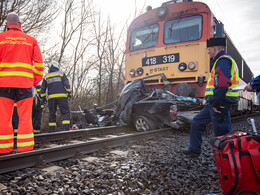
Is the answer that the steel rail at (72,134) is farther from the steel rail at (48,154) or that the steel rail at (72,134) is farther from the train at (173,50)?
the steel rail at (48,154)

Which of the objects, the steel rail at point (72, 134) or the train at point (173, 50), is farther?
the train at point (173, 50)

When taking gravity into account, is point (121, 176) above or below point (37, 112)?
below

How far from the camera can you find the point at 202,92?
607 centimetres

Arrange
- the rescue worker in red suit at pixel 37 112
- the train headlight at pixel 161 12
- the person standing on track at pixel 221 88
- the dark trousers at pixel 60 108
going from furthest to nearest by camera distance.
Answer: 1. the train headlight at pixel 161 12
2. the rescue worker in red suit at pixel 37 112
3. the dark trousers at pixel 60 108
4. the person standing on track at pixel 221 88

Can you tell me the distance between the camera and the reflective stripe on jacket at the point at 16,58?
3.21 meters

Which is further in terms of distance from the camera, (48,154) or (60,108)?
(60,108)

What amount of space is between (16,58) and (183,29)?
4.88m

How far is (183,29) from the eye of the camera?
21.5ft

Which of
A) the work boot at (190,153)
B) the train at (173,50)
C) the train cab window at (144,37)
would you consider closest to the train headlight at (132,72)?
the train at (173,50)

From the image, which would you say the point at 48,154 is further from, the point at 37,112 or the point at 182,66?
the point at 182,66

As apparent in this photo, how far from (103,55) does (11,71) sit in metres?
8.74

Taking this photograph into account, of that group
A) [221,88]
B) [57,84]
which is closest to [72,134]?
[57,84]

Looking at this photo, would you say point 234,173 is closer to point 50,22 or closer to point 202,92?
point 202,92

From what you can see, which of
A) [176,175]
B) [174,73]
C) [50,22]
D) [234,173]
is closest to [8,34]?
[176,175]
